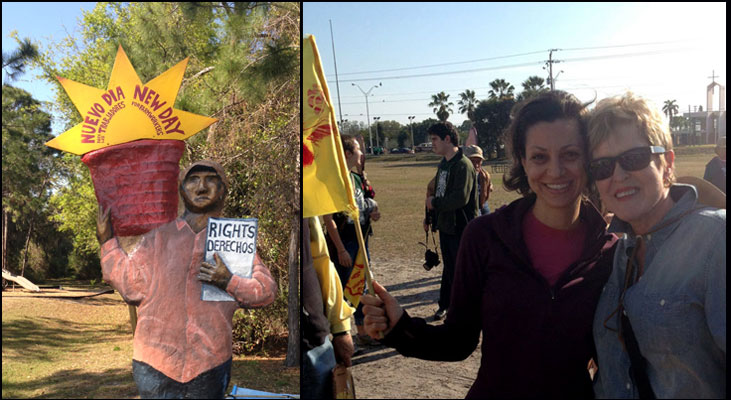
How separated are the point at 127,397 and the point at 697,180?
387 centimetres

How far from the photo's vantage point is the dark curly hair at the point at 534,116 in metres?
1.76

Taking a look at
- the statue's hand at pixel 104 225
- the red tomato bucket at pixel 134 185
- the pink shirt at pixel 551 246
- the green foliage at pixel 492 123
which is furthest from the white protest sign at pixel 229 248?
the pink shirt at pixel 551 246

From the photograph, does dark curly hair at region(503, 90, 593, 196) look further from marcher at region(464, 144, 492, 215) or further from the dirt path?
the dirt path

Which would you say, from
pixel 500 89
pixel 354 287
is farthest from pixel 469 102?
pixel 354 287

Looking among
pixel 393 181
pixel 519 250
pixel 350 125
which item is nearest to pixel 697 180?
pixel 519 250

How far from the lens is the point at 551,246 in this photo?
1759 millimetres

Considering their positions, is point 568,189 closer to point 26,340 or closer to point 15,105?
point 15,105

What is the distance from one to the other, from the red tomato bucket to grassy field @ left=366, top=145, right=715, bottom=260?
135 centimetres

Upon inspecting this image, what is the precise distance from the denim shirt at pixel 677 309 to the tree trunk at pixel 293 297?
350 cm

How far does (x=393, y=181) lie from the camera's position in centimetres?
233

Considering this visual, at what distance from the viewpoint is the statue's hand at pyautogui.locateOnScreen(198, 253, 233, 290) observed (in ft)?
10.4

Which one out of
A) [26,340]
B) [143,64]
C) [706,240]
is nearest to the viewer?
[706,240]

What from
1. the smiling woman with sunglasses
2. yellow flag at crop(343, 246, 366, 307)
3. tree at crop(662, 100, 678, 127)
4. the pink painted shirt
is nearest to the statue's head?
the pink painted shirt

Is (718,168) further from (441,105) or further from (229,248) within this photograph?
(229,248)
